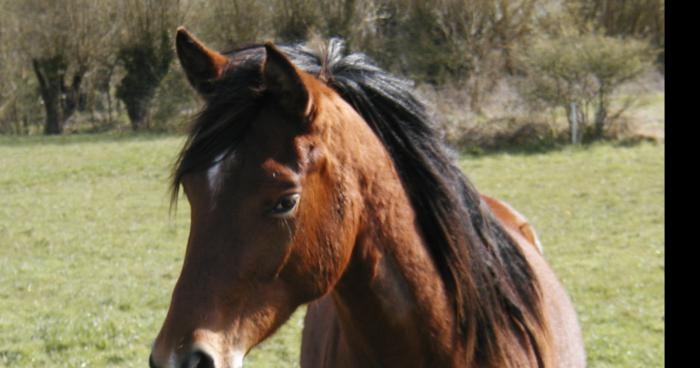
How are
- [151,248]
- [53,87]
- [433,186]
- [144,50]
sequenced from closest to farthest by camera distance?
[433,186] → [151,248] → [144,50] → [53,87]

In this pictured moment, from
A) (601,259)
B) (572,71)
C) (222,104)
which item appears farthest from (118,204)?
(222,104)

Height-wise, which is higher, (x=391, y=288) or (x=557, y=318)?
(x=391, y=288)

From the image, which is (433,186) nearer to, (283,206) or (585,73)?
(283,206)

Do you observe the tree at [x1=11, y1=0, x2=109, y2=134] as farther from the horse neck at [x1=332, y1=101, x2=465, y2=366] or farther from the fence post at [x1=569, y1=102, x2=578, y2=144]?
the horse neck at [x1=332, y1=101, x2=465, y2=366]

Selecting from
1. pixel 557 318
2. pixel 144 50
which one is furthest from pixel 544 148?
pixel 557 318

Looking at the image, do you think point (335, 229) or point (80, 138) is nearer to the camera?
point (335, 229)

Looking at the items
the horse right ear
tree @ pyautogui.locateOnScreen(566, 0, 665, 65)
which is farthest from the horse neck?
tree @ pyautogui.locateOnScreen(566, 0, 665, 65)

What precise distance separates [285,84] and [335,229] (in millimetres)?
401

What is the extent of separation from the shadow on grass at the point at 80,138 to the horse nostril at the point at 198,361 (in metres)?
19.8

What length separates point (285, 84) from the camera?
2.01 metres

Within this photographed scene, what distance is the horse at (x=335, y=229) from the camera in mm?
1942

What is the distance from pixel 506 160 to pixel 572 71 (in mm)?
3004

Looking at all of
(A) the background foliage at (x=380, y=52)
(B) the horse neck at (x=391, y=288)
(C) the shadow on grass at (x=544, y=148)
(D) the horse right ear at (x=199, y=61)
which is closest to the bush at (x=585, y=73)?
(A) the background foliage at (x=380, y=52)

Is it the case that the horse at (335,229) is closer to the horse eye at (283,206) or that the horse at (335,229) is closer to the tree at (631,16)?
the horse eye at (283,206)
